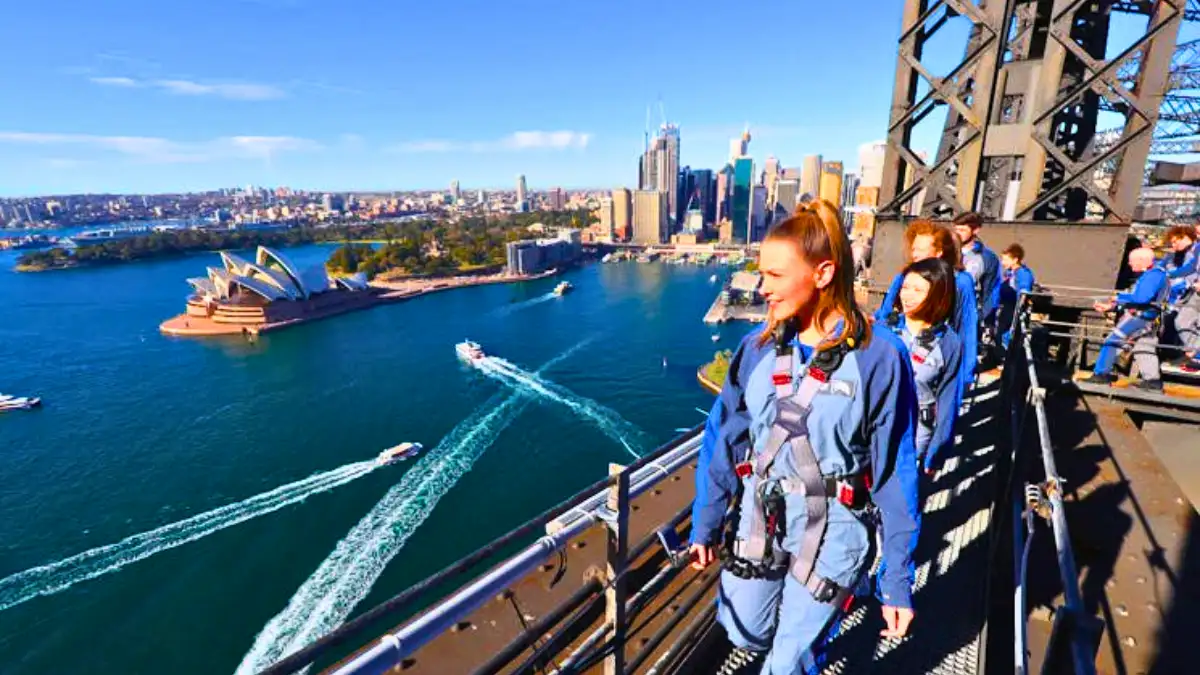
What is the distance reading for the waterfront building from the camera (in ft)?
171

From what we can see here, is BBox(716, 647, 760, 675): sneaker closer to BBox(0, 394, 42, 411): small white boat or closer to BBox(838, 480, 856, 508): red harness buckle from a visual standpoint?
BBox(838, 480, 856, 508): red harness buckle

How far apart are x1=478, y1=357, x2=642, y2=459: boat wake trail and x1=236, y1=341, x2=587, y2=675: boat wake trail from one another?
122 inches

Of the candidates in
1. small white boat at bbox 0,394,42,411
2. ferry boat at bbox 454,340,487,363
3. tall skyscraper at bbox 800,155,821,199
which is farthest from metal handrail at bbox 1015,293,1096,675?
tall skyscraper at bbox 800,155,821,199

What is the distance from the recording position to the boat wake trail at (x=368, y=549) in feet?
33.9

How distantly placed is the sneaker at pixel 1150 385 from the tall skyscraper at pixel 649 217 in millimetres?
74020

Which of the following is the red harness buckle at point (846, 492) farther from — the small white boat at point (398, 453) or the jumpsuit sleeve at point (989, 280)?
the small white boat at point (398, 453)

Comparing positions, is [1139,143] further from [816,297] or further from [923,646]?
[816,297]

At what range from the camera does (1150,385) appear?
3.23 m

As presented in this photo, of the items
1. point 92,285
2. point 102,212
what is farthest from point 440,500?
point 102,212

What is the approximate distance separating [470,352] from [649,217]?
5415 cm

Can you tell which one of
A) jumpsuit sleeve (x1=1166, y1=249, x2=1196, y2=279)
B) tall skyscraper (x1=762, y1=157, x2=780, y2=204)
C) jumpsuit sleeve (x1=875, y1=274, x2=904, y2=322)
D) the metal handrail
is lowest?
the metal handrail

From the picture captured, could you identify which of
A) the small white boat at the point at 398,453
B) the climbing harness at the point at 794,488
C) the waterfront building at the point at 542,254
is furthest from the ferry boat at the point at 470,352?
the climbing harness at the point at 794,488

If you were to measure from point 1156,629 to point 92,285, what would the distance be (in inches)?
2634

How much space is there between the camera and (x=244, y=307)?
113ft
